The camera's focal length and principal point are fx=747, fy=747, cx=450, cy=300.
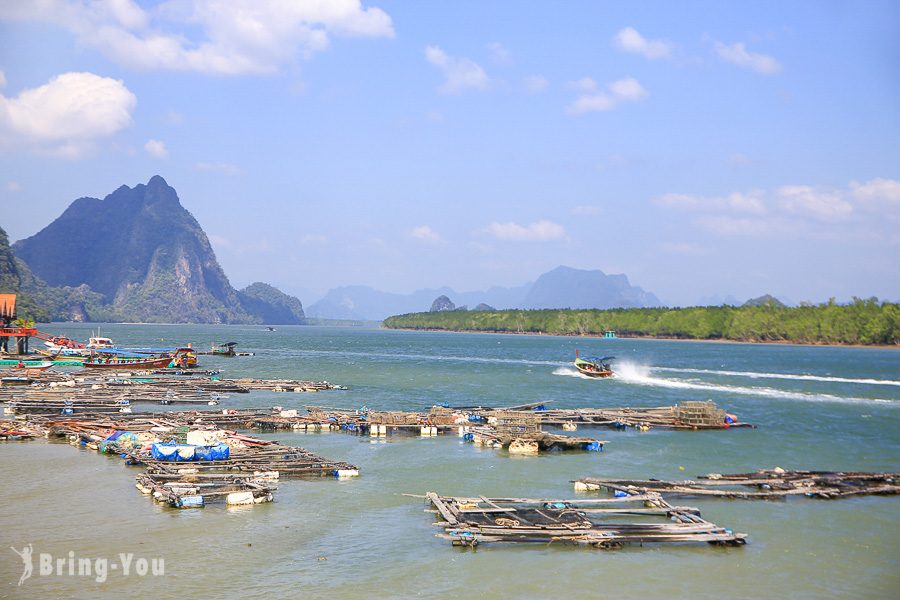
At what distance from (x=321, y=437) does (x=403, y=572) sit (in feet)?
A: 74.6

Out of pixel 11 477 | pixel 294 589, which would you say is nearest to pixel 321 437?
pixel 11 477

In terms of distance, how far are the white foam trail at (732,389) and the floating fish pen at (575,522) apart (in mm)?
50953

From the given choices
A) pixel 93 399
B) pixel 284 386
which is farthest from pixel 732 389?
pixel 93 399

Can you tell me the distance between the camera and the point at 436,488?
101 feet

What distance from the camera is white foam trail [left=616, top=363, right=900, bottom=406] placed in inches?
2820

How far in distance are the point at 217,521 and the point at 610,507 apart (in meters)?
13.8

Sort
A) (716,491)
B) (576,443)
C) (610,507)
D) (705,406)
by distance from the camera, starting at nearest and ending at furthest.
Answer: (610,507)
(716,491)
(576,443)
(705,406)

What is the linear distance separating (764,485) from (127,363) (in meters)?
71.5

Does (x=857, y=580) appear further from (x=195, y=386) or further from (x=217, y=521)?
(x=195, y=386)

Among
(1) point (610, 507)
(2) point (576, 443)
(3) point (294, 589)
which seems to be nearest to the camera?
(3) point (294, 589)

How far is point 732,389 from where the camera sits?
80250 millimetres

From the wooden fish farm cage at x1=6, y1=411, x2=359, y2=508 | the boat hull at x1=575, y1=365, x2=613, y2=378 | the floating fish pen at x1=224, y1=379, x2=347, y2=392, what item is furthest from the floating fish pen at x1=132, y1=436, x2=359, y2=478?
the boat hull at x1=575, y1=365, x2=613, y2=378

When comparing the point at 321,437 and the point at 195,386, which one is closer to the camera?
the point at 321,437

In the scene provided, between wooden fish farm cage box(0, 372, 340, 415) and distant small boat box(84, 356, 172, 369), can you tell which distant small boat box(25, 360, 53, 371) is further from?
wooden fish farm cage box(0, 372, 340, 415)
